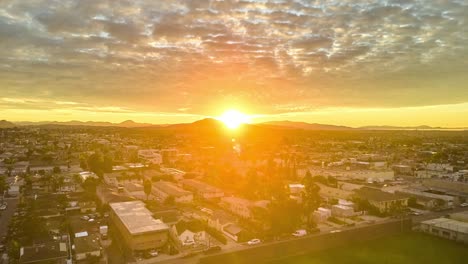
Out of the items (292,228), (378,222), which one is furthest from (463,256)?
(292,228)

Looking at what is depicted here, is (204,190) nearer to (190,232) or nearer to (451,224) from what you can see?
(190,232)

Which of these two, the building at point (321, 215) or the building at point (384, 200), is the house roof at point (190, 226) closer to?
the building at point (321, 215)

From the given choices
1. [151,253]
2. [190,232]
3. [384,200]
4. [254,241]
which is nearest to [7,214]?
[151,253]

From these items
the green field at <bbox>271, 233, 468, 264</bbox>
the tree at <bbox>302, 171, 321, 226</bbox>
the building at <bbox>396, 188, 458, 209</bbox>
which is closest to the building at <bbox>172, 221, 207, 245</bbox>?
the green field at <bbox>271, 233, 468, 264</bbox>

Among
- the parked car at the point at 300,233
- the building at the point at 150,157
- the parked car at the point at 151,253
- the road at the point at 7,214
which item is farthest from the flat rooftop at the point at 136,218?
the building at the point at 150,157

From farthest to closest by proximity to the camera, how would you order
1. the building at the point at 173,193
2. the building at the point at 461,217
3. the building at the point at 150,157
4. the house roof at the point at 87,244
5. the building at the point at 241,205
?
the building at the point at 150,157 → the building at the point at 173,193 → the building at the point at 241,205 → the building at the point at 461,217 → the house roof at the point at 87,244
